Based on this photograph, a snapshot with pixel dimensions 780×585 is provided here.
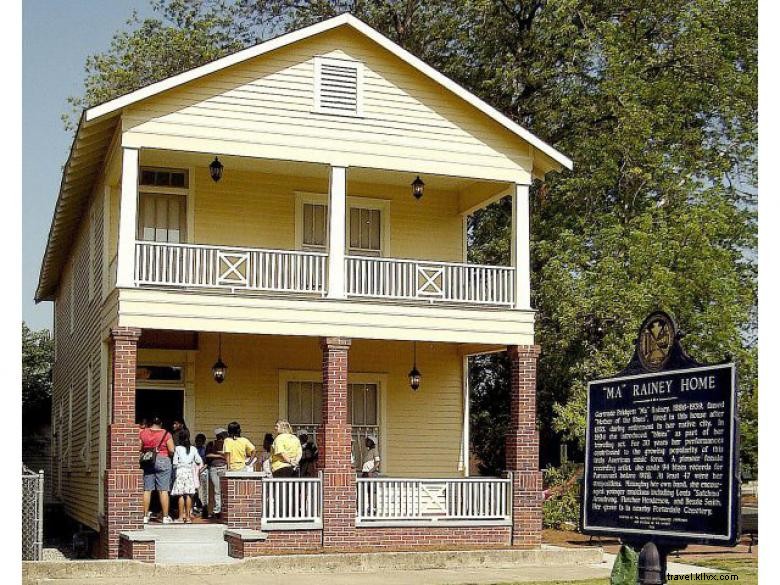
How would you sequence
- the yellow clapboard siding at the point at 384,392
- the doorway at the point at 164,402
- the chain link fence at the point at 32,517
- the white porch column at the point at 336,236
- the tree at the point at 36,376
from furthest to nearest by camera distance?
the tree at the point at 36,376, the yellow clapboard siding at the point at 384,392, the doorway at the point at 164,402, the white porch column at the point at 336,236, the chain link fence at the point at 32,517

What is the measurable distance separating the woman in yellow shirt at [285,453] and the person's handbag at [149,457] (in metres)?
1.83

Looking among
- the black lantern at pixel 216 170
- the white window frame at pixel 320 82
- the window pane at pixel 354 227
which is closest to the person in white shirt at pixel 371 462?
the window pane at pixel 354 227

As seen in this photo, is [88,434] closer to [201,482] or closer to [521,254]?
[201,482]

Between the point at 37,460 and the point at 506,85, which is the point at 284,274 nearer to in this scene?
the point at 506,85

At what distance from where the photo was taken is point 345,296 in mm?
20281

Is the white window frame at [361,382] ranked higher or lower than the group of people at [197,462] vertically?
higher

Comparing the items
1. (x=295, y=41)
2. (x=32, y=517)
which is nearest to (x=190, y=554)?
(x=32, y=517)

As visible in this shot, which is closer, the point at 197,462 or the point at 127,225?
the point at 127,225

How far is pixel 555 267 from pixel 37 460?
20.8 meters

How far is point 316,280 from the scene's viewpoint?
2034 centimetres

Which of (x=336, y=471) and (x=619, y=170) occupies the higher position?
(x=619, y=170)

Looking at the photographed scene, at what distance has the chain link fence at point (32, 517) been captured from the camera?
1703 centimetres

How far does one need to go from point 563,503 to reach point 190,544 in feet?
36.1

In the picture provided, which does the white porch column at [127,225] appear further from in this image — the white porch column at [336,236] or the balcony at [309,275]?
the white porch column at [336,236]
